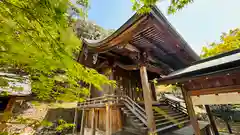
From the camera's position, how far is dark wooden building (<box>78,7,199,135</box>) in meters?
3.94

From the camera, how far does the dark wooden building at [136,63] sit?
155 inches

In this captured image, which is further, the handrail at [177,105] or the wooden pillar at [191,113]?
the handrail at [177,105]

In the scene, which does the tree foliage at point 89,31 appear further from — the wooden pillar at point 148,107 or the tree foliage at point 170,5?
the tree foliage at point 170,5

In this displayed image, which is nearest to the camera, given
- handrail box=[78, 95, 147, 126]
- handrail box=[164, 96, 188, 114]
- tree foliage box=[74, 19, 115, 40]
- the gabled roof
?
the gabled roof

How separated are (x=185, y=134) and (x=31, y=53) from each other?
6.75 metres

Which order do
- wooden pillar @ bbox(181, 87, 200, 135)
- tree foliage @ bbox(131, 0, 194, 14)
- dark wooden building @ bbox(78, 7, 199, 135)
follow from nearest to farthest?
1. tree foliage @ bbox(131, 0, 194, 14)
2. wooden pillar @ bbox(181, 87, 200, 135)
3. dark wooden building @ bbox(78, 7, 199, 135)

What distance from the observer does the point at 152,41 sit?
478 cm

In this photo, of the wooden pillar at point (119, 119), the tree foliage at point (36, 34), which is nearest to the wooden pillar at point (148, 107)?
the wooden pillar at point (119, 119)

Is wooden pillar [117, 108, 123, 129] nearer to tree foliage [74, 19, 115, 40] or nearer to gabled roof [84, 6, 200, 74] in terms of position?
gabled roof [84, 6, 200, 74]

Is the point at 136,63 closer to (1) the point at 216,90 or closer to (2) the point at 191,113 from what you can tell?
(2) the point at 191,113

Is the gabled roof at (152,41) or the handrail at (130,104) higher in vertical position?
the gabled roof at (152,41)

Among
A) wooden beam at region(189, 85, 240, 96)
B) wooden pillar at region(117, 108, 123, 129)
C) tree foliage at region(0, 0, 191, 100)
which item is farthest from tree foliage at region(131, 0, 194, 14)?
wooden pillar at region(117, 108, 123, 129)

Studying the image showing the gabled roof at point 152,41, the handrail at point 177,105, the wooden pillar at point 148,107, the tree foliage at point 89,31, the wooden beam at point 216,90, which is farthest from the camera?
the tree foliage at point 89,31

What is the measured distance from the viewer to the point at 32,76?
4.87 feet
